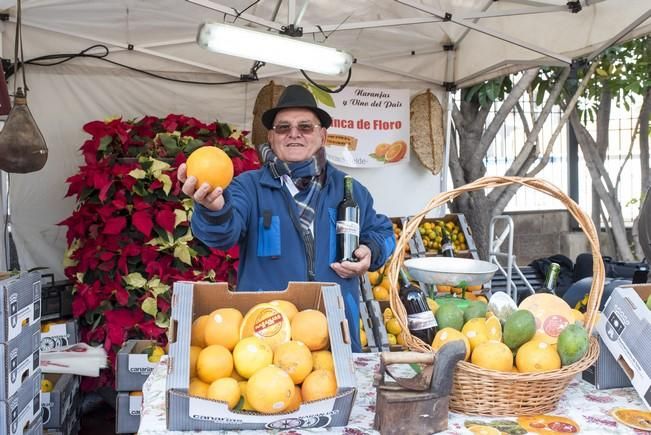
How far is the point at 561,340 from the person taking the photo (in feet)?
5.18

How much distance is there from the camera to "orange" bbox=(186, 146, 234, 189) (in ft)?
5.85

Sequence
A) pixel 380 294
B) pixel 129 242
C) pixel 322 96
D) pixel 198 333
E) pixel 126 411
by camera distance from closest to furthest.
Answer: pixel 198 333 → pixel 126 411 → pixel 129 242 → pixel 380 294 → pixel 322 96

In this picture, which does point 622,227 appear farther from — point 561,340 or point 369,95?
point 561,340

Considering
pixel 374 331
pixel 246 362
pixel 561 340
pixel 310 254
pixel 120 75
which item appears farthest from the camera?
pixel 120 75

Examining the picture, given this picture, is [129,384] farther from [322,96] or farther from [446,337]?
[322,96]

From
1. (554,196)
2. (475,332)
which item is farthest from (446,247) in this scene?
(475,332)

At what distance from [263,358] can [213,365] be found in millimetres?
109

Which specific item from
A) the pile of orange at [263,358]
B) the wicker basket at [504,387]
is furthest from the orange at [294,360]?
the wicker basket at [504,387]

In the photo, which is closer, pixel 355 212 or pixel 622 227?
pixel 355 212

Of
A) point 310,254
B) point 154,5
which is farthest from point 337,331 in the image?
point 154,5

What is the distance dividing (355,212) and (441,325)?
33.7 inches

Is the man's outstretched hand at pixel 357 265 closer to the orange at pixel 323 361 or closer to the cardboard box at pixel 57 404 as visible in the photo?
the orange at pixel 323 361

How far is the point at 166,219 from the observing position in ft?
13.1

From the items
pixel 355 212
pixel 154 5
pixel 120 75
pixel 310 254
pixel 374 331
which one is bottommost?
pixel 374 331
